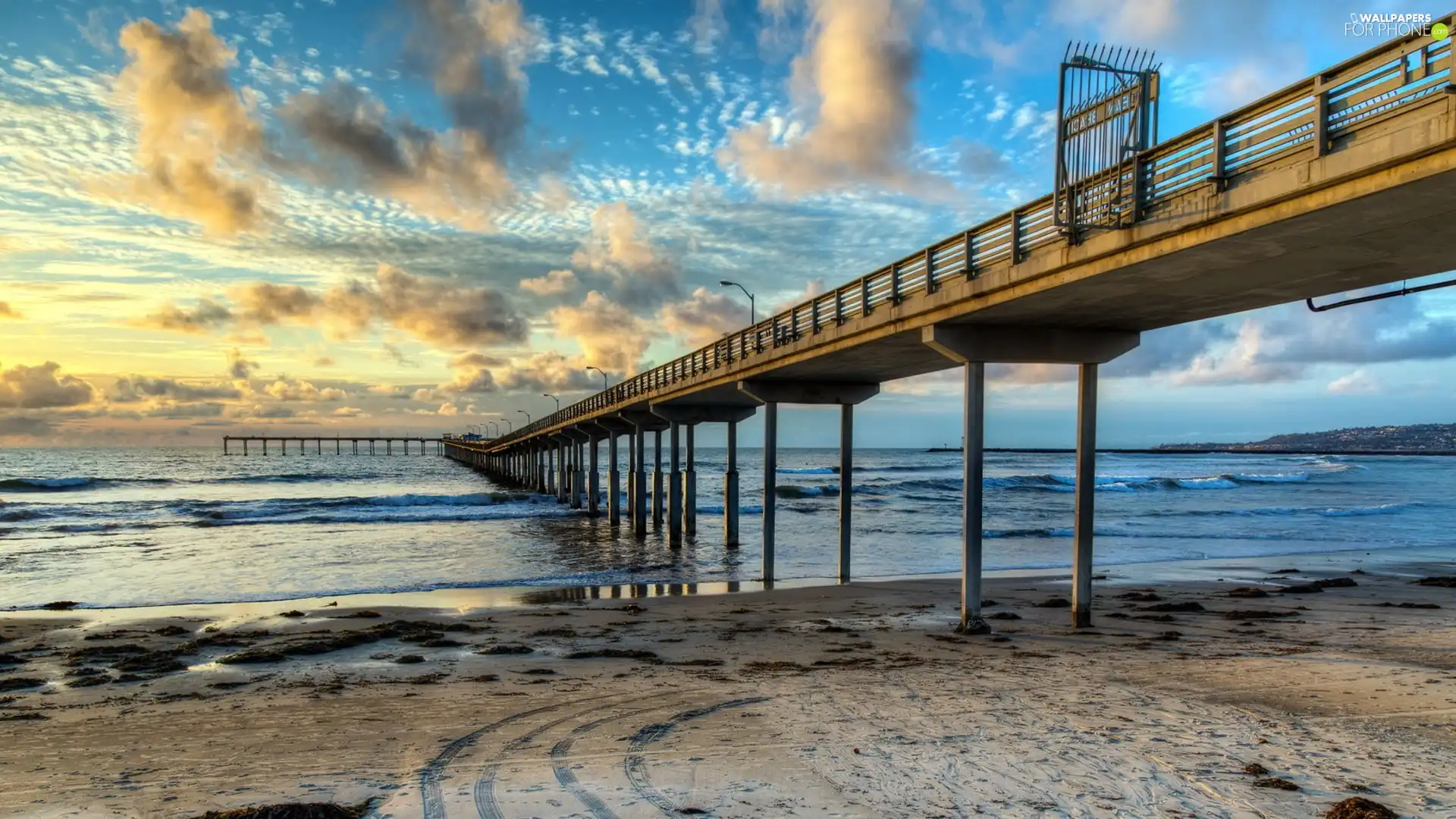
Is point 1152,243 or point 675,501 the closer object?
point 1152,243

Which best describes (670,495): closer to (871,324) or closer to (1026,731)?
(871,324)

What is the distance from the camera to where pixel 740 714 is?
381 inches

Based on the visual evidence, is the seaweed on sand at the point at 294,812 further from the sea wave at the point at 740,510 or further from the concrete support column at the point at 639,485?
the sea wave at the point at 740,510

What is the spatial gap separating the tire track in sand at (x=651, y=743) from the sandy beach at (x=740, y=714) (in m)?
0.04

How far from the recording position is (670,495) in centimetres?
3806

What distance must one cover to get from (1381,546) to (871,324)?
2822 centimetres

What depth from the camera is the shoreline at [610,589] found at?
20.6m

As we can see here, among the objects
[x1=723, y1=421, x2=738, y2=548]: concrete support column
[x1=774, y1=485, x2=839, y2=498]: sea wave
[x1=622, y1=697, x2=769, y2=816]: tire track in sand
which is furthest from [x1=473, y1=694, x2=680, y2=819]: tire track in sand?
[x1=774, y1=485, x2=839, y2=498]: sea wave

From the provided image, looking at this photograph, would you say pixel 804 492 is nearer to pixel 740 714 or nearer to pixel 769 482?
pixel 769 482

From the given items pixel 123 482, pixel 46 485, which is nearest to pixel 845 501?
pixel 46 485

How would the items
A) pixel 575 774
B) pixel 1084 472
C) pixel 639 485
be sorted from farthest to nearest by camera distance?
pixel 639 485, pixel 1084 472, pixel 575 774

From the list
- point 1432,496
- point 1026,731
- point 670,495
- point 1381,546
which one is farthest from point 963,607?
point 1432,496

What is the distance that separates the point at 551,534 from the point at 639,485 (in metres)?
5.56

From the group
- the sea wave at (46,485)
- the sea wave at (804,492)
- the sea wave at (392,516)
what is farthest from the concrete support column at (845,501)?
the sea wave at (46,485)
